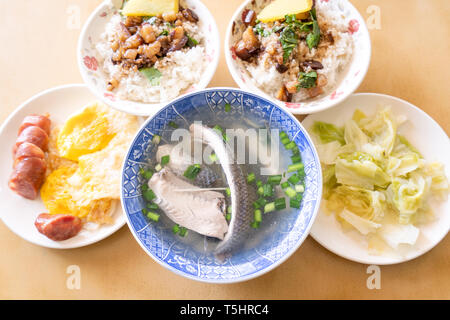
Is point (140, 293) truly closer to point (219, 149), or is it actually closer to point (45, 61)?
point (219, 149)

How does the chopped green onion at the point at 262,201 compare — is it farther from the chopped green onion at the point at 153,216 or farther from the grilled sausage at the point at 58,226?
the grilled sausage at the point at 58,226

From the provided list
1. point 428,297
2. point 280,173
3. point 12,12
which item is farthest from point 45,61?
point 428,297

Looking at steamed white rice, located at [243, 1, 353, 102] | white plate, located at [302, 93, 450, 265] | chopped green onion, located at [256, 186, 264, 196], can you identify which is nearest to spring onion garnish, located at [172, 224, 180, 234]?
chopped green onion, located at [256, 186, 264, 196]

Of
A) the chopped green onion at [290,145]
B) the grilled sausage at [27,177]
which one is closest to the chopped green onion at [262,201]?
the chopped green onion at [290,145]

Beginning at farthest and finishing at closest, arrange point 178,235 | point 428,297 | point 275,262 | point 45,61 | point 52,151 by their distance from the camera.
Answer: point 45,61 → point 52,151 → point 428,297 → point 178,235 → point 275,262

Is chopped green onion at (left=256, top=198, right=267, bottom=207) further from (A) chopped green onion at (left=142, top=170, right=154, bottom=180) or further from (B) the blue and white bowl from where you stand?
(A) chopped green onion at (left=142, top=170, right=154, bottom=180)
